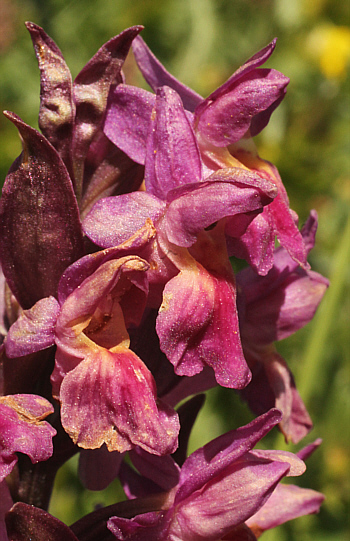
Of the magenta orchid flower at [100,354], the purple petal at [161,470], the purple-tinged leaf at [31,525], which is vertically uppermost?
the magenta orchid flower at [100,354]

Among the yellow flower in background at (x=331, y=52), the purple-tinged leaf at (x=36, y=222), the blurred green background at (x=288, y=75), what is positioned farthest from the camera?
the yellow flower in background at (x=331, y=52)

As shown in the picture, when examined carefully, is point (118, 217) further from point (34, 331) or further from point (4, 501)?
point (4, 501)

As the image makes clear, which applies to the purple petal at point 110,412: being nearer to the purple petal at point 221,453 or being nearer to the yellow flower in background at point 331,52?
the purple petal at point 221,453

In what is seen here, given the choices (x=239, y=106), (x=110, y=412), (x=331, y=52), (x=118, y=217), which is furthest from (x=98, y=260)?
(x=331, y=52)

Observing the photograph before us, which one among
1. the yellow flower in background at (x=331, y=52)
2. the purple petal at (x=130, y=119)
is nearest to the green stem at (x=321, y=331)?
the purple petal at (x=130, y=119)


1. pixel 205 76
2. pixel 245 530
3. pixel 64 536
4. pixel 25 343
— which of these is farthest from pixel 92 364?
pixel 205 76

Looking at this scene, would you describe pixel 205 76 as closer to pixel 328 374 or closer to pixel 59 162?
pixel 328 374

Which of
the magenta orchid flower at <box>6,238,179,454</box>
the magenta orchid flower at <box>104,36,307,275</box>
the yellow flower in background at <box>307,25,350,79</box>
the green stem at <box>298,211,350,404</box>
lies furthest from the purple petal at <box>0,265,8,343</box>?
the yellow flower in background at <box>307,25,350,79</box>
